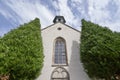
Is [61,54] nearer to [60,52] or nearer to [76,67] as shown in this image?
[60,52]

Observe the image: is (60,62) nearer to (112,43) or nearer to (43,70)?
(43,70)

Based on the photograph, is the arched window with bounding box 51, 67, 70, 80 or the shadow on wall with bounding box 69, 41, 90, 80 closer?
the shadow on wall with bounding box 69, 41, 90, 80

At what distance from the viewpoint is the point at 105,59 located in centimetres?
1705

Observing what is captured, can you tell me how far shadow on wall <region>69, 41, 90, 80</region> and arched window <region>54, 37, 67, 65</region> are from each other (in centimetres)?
87

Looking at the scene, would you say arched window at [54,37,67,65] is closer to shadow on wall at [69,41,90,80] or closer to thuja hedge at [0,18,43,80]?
shadow on wall at [69,41,90,80]

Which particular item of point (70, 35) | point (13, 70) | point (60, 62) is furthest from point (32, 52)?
point (70, 35)

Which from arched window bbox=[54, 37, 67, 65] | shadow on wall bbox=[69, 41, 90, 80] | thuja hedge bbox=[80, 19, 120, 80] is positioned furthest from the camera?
arched window bbox=[54, 37, 67, 65]

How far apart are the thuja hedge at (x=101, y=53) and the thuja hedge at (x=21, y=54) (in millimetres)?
4612

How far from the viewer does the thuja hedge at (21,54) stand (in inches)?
638

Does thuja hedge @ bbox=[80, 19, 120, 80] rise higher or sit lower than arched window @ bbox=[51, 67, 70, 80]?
higher

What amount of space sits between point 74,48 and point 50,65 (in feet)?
10.7

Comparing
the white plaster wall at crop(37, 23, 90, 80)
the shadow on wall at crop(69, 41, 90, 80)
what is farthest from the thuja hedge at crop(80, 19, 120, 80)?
the white plaster wall at crop(37, 23, 90, 80)

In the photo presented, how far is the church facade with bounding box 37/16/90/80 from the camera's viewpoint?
20328 millimetres

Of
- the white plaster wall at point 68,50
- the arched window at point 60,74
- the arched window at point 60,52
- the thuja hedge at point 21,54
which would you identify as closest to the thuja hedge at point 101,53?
the white plaster wall at point 68,50
